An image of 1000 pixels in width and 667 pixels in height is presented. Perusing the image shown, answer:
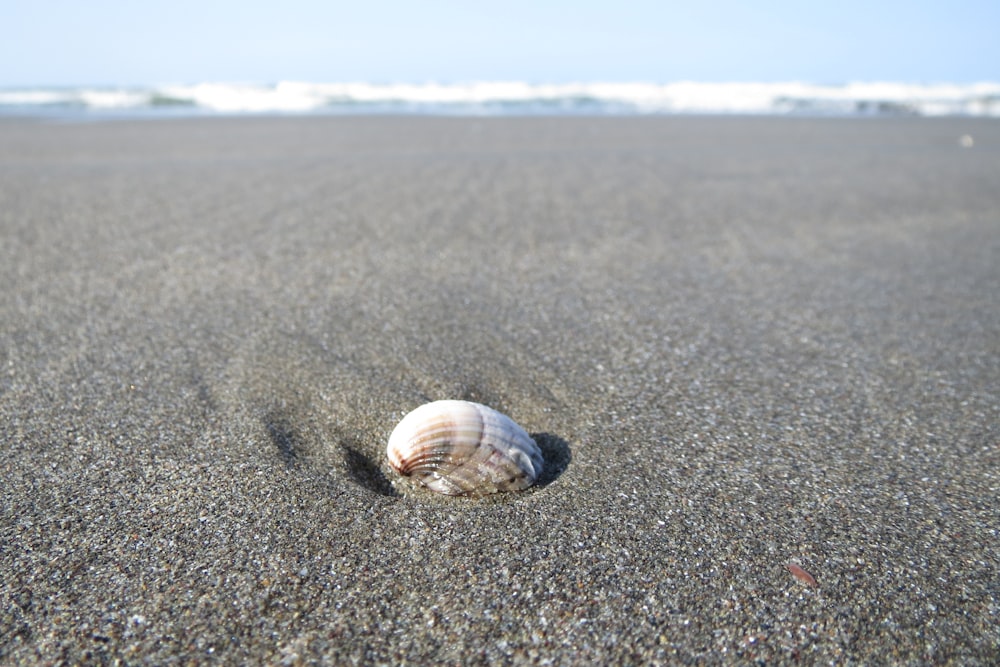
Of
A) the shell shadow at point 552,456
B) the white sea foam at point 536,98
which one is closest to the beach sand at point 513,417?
the shell shadow at point 552,456

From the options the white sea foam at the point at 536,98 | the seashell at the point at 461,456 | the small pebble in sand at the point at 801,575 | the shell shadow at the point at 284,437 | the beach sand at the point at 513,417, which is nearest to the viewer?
the beach sand at the point at 513,417

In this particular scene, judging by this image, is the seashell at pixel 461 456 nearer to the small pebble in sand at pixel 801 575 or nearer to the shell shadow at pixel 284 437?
the shell shadow at pixel 284 437

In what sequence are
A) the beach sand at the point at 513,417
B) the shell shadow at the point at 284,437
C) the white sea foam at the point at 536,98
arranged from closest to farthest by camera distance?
the beach sand at the point at 513,417
the shell shadow at the point at 284,437
the white sea foam at the point at 536,98

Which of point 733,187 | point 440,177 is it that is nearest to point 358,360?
point 440,177

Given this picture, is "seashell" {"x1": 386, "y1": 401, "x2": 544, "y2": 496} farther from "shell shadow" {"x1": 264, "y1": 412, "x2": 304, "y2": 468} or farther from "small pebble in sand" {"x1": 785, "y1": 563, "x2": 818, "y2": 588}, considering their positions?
"small pebble in sand" {"x1": 785, "y1": 563, "x2": 818, "y2": 588}

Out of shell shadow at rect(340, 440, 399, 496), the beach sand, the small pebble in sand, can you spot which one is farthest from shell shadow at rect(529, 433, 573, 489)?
the small pebble in sand

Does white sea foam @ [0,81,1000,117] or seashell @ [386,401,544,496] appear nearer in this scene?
seashell @ [386,401,544,496]
